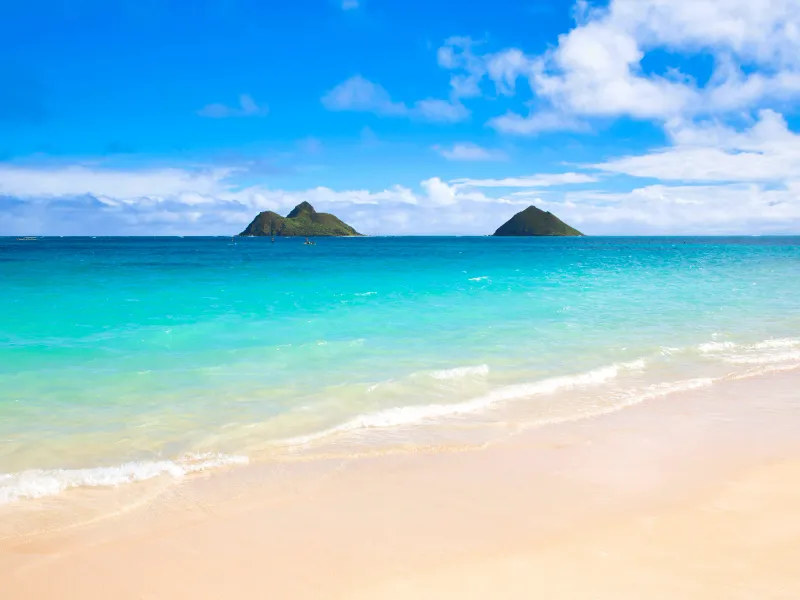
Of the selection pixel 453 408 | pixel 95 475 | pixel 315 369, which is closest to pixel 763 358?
pixel 453 408

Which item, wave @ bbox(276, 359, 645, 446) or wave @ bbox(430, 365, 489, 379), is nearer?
wave @ bbox(276, 359, 645, 446)

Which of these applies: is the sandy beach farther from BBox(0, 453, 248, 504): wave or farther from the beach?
BBox(0, 453, 248, 504): wave

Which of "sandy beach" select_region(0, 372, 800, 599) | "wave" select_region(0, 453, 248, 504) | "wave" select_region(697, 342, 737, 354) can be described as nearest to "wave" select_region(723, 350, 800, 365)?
"wave" select_region(697, 342, 737, 354)

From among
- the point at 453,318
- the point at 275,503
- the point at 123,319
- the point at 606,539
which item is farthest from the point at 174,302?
the point at 606,539

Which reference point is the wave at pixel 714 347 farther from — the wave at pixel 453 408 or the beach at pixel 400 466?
the wave at pixel 453 408

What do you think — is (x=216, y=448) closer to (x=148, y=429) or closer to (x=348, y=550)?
(x=148, y=429)

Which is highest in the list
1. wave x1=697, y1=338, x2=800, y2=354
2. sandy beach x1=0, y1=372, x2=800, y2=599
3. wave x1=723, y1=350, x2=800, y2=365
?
wave x1=697, y1=338, x2=800, y2=354

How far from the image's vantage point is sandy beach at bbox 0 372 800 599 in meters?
4.18

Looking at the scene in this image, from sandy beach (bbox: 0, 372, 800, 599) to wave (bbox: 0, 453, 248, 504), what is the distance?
1.22 ft

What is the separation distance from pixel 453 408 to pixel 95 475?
5141mm

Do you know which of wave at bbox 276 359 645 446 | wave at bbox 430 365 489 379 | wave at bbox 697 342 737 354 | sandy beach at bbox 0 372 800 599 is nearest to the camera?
sandy beach at bbox 0 372 800 599

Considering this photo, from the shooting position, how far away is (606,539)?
4.80 meters

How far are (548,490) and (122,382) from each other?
28.1 feet

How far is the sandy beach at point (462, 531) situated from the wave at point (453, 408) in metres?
1.23
